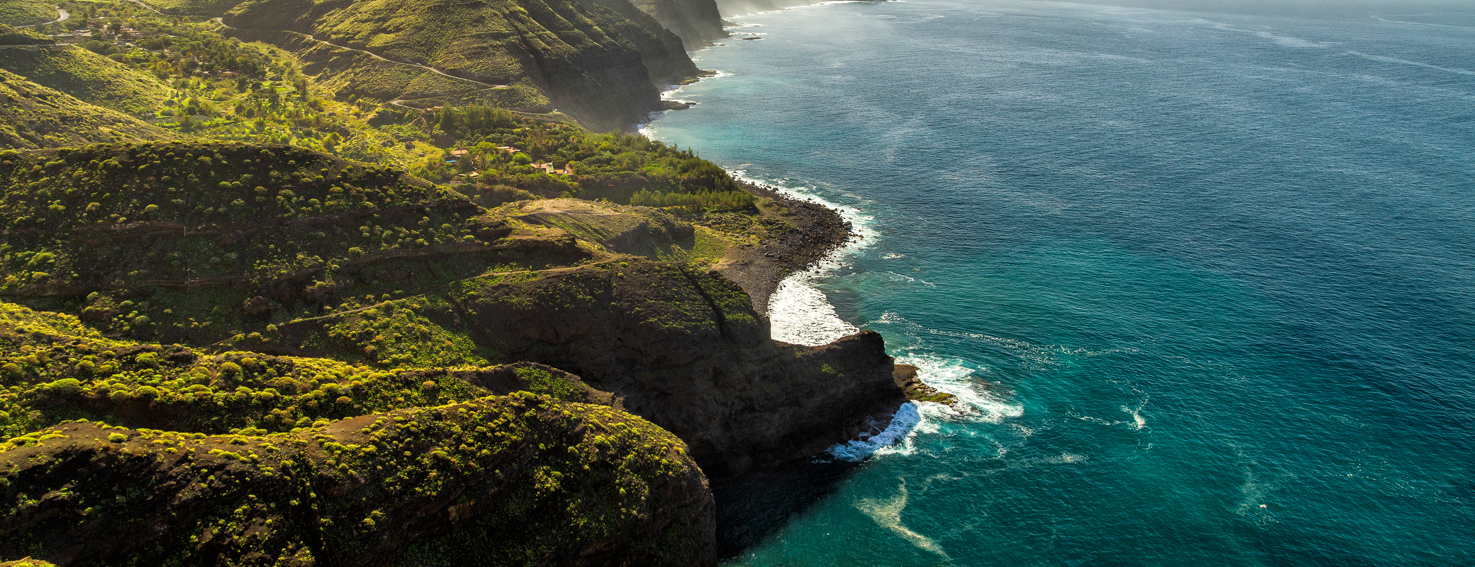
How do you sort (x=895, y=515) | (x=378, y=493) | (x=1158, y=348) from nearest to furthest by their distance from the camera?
(x=378, y=493), (x=895, y=515), (x=1158, y=348)

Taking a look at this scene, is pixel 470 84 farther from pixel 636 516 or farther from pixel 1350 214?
pixel 1350 214

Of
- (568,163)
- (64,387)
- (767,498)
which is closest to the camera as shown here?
(64,387)

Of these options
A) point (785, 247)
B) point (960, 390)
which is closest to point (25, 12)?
point (785, 247)

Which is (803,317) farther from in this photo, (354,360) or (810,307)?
(354,360)

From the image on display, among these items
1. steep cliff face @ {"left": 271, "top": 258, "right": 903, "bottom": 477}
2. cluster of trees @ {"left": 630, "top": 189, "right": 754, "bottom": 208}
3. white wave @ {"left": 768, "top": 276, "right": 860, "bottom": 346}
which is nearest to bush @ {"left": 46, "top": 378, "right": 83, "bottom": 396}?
steep cliff face @ {"left": 271, "top": 258, "right": 903, "bottom": 477}

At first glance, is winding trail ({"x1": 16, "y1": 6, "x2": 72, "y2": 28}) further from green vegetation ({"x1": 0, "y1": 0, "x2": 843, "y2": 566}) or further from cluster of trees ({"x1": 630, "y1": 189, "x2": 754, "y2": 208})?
cluster of trees ({"x1": 630, "y1": 189, "x2": 754, "y2": 208})

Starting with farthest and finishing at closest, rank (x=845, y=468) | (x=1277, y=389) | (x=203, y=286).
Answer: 1. (x=1277, y=389)
2. (x=845, y=468)
3. (x=203, y=286)

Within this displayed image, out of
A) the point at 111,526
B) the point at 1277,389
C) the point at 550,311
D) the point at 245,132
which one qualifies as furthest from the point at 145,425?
the point at 1277,389
